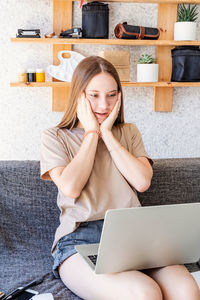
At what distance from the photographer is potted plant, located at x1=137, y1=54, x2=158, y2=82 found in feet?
8.42

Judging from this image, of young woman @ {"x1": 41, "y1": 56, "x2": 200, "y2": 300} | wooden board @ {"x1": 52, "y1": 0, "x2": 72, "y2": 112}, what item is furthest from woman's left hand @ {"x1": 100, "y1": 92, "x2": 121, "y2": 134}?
wooden board @ {"x1": 52, "y1": 0, "x2": 72, "y2": 112}

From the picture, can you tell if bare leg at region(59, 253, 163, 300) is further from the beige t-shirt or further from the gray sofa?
the gray sofa

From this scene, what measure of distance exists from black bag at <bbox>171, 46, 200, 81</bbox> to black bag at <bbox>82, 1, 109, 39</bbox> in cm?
44

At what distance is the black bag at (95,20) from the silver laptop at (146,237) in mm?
1362

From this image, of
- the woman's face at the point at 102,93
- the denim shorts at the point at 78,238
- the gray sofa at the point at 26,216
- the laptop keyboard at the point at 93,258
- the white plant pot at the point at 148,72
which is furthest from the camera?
the white plant pot at the point at 148,72

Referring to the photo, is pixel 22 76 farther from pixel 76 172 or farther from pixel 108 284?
pixel 108 284

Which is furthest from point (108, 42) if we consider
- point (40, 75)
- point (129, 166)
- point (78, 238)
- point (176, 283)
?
point (176, 283)

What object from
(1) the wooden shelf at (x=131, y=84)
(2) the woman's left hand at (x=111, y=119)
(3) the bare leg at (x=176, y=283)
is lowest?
(3) the bare leg at (x=176, y=283)

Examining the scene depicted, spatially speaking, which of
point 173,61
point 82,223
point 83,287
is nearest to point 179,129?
point 173,61

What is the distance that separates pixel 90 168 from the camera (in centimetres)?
169

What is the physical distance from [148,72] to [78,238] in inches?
48.2

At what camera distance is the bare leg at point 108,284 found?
1.40 metres

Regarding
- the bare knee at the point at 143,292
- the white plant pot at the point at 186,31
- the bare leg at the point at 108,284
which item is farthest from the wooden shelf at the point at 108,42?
the bare knee at the point at 143,292

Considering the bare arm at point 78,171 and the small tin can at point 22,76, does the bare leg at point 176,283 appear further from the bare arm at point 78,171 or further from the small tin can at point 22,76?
the small tin can at point 22,76
